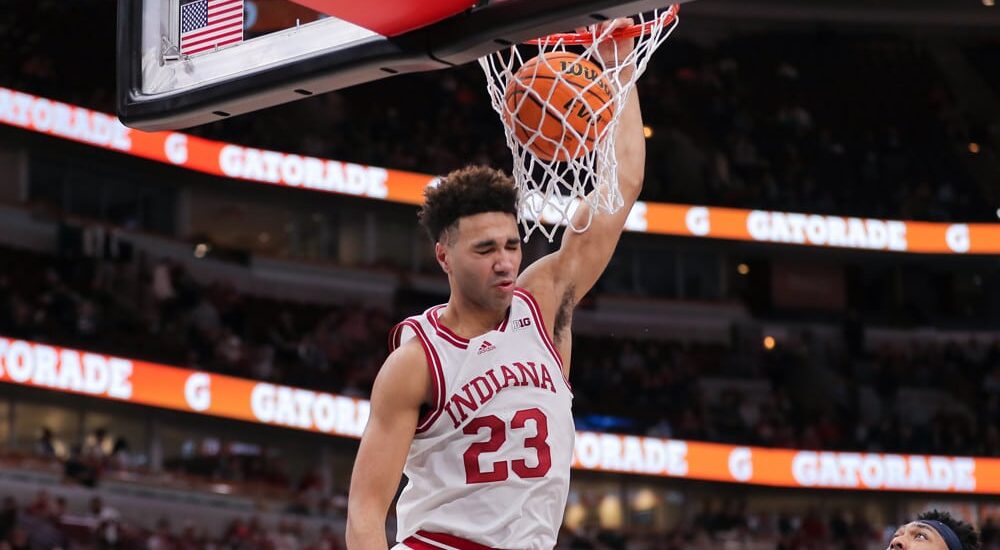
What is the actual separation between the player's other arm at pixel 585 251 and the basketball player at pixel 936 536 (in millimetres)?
1245

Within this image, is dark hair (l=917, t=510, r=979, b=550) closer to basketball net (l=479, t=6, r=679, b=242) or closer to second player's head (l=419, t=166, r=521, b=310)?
basketball net (l=479, t=6, r=679, b=242)

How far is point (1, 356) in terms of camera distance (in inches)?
613

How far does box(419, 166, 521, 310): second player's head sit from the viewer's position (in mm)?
3482

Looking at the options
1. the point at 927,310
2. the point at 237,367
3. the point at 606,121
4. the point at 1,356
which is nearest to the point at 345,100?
the point at 237,367

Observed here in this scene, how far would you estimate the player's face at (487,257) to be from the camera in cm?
348

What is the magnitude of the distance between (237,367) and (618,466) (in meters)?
5.53

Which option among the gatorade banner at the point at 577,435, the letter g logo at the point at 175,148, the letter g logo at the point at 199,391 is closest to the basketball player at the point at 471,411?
the gatorade banner at the point at 577,435

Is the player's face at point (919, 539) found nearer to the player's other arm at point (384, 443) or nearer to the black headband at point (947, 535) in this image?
the black headband at point (947, 535)

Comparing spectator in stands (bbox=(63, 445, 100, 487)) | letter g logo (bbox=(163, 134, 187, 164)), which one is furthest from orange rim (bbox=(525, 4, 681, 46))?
letter g logo (bbox=(163, 134, 187, 164))

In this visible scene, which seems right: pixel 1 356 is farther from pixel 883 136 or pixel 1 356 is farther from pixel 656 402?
pixel 883 136

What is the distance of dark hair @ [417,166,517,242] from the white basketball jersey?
11.0 inches

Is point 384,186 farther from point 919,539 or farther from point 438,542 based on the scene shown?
point 438,542

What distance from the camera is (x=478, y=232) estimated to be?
3492 mm

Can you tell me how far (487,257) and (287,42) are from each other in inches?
34.1
